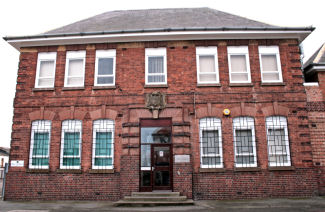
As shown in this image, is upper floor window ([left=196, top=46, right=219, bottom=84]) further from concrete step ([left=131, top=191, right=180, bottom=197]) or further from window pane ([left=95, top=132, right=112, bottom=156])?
concrete step ([left=131, top=191, right=180, bottom=197])

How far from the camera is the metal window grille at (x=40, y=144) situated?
41.3 ft

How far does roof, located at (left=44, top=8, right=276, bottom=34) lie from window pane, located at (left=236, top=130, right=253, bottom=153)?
16.6 ft

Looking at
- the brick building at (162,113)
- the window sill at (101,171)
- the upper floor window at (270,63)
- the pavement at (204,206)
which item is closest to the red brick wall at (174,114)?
the brick building at (162,113)

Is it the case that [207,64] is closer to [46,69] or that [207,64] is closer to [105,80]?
[105,80]

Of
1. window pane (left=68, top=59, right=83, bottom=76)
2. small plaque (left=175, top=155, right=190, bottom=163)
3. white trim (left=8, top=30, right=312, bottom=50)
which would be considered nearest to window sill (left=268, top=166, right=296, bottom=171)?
small plaque (left=175, top=155, right=190, bottom=163)

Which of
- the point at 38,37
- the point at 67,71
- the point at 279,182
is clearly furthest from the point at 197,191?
the point at 38,37

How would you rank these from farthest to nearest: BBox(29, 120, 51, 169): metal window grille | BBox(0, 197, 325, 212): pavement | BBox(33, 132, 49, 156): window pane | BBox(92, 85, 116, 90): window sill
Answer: BBox(92, 85, 116, 90): window sill, BBox(33, 132, 49, 156): window pane, BBox(29, 120, 51, 169): metal window grille, BBox(0, 197, 325, 212): pavement

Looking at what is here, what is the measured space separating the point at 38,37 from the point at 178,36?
22.3 ft

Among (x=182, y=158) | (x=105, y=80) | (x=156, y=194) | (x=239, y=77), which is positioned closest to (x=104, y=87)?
(x=105, y=80)

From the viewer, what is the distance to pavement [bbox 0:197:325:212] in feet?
32.0

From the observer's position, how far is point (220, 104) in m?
12.5

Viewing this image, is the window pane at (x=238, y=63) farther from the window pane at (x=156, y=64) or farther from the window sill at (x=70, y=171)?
the window sill at (x=70, y=171)

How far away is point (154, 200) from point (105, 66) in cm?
667

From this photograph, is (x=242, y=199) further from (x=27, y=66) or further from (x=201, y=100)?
(x=27, y=66)
